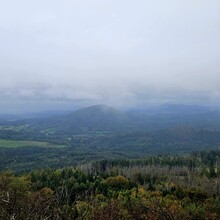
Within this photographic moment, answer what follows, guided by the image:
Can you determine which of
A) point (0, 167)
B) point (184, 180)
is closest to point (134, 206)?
point (184, 180)

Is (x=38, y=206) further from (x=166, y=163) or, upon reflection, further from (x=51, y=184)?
(x=166, y=163)

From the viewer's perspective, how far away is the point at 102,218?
16750 millimetres

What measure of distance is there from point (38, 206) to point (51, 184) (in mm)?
69731

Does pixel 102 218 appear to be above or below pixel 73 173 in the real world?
above

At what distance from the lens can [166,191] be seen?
75688 millimetres

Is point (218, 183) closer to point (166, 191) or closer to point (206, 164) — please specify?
point (166, 191)

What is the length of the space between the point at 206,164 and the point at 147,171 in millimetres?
39309

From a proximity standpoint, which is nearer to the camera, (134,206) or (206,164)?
(134,206)

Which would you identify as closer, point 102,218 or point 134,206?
point 102,218

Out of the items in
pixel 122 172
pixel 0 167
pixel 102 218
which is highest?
pixel 102 218

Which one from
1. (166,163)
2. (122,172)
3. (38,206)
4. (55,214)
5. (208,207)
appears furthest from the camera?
(166,163)

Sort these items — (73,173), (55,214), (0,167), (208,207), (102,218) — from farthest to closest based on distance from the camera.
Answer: (0,167), (73,173), (208,207), (102,218), (55,214)

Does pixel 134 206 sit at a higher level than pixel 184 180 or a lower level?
higher

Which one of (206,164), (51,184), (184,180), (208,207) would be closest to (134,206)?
(208,207)
